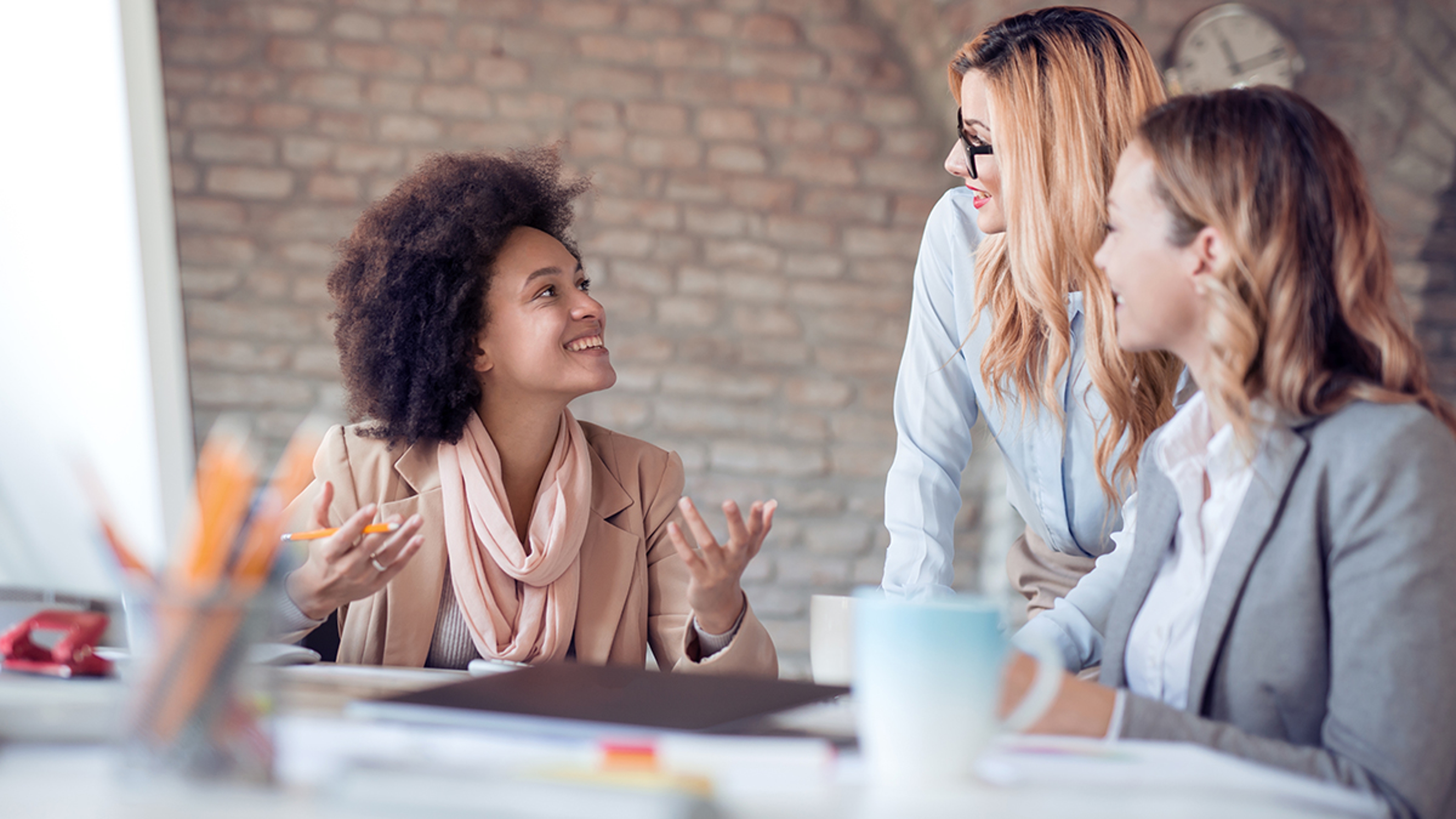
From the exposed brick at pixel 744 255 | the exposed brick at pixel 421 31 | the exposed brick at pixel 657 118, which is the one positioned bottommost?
the exposed brick at pixel 744 255

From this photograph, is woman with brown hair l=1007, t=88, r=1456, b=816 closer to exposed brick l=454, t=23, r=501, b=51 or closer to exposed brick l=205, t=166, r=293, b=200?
exposed brick l=454, t=23, r=501, b=51

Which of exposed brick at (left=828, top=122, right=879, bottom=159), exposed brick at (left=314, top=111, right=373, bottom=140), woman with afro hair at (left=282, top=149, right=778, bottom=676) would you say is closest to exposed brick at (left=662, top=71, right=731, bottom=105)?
exposed brick at (left=828, top=122, right=879, bottom=159)

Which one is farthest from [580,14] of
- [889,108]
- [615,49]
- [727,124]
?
[889,108]

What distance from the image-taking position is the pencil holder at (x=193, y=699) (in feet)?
1.92

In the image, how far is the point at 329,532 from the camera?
112cm

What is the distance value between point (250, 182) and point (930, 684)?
308 centimetres

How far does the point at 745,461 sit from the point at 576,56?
4.26 ft

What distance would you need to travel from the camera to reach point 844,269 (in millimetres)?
3396

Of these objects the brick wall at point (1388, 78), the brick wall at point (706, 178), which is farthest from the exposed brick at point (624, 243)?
the brick wall at point (1388, 78)

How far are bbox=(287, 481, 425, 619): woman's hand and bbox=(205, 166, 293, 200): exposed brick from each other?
2307 millimetres

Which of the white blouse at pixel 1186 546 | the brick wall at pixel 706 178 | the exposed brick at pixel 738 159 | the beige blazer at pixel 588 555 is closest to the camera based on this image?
the white blouse at pixel 1186 546

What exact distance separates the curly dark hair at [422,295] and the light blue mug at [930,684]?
1149 mm

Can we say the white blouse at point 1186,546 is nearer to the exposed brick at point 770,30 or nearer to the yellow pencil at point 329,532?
the yellow pencil at point 329,532

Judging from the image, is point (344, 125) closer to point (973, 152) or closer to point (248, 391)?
point (248, 391)
